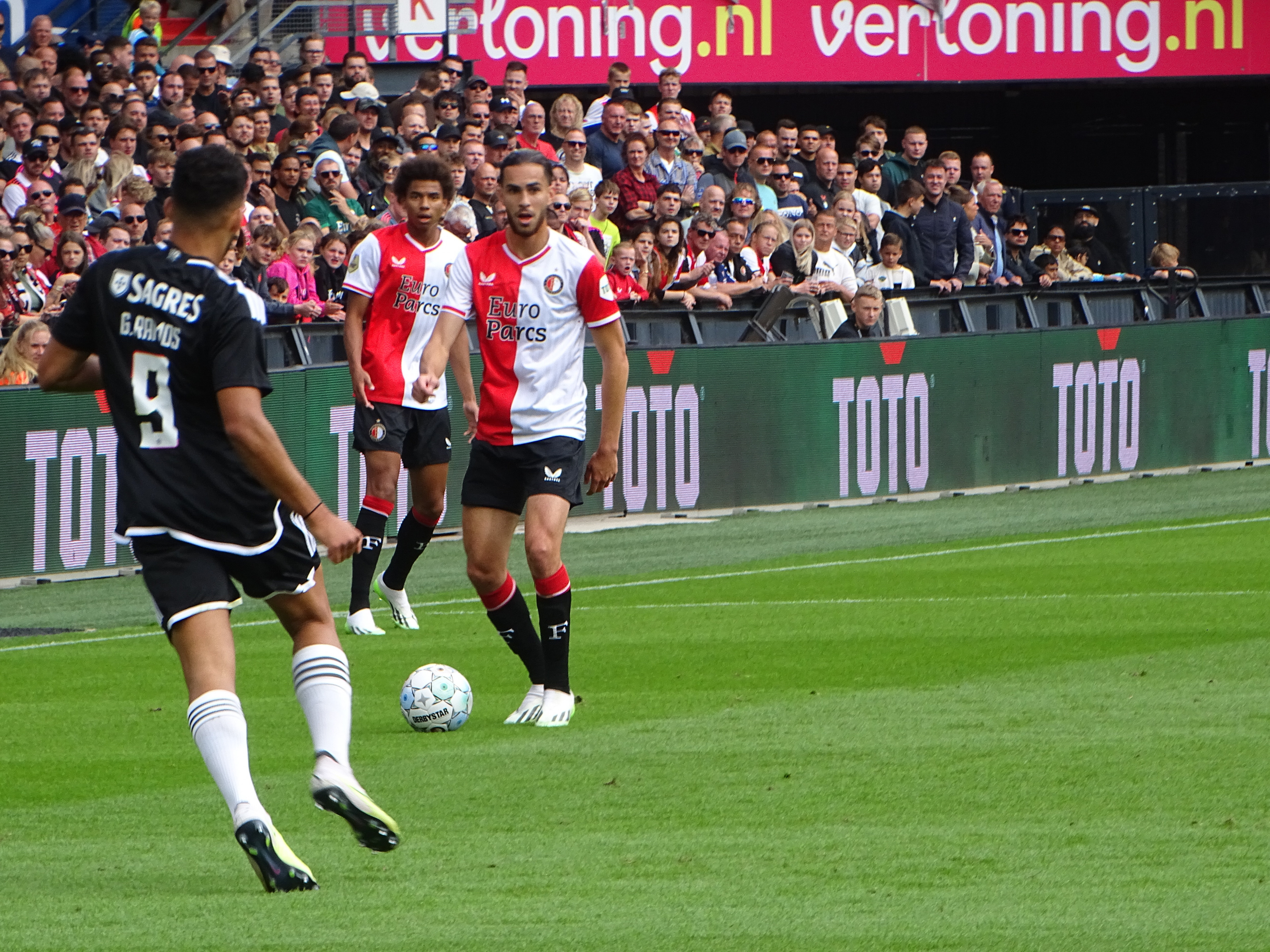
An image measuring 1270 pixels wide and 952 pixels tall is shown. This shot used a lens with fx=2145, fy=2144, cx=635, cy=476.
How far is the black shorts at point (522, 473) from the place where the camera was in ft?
27.9

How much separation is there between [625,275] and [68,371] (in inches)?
489

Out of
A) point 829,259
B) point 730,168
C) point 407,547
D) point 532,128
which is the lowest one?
point 407,547

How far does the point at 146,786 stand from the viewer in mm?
7453

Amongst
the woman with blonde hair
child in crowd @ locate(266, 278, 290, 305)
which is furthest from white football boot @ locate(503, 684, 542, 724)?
the woman with blonde hair

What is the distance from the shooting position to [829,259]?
1970 cm

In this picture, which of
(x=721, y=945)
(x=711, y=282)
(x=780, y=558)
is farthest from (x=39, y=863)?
(x=711, y=282)

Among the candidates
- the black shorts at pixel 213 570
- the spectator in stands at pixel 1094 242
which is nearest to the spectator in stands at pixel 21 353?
the black shorts at pixel 213 570

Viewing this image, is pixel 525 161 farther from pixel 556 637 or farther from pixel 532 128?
pixel 532 128

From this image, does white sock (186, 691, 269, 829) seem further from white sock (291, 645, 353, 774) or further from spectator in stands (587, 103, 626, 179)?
spectator in stands (587, 103, 626, 179)

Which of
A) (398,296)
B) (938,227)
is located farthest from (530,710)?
(938,227)

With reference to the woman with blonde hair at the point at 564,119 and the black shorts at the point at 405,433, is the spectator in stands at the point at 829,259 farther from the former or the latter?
the black shorts at the point at 405,433

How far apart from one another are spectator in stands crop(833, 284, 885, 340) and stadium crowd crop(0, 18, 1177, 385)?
25 mm

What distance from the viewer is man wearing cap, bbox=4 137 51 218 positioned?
1672 cm

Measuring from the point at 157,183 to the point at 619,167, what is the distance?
5.46m
